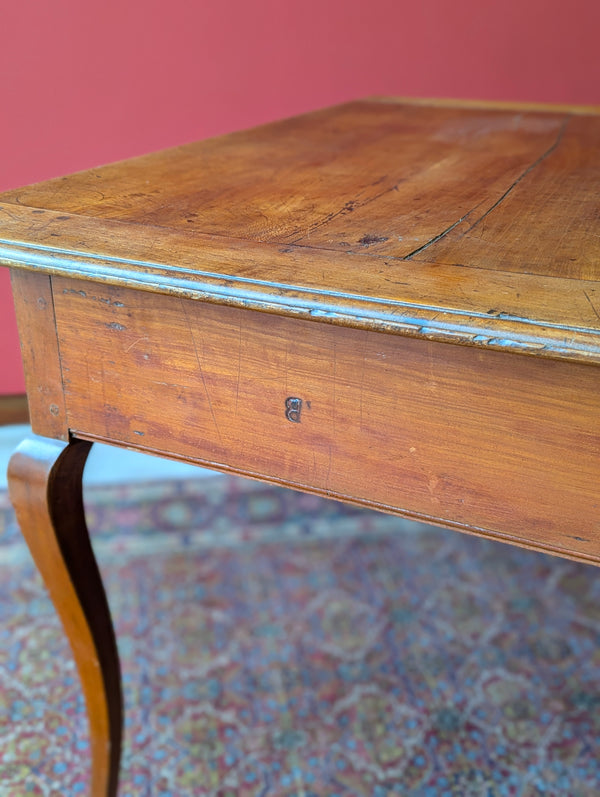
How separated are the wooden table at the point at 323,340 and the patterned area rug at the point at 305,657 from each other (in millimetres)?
418

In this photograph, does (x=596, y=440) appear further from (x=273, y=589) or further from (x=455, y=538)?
(x=455, y=538)

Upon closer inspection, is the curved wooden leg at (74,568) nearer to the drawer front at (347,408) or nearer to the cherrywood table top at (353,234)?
the drawer front at (347,408)

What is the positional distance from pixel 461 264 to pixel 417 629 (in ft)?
3.00

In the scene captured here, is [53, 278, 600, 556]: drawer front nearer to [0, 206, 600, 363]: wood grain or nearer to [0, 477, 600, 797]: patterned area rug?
[0, 206, 600, 363]: wood grain

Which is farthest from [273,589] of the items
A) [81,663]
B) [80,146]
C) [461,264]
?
[461,264]

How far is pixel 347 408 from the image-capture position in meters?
0.57

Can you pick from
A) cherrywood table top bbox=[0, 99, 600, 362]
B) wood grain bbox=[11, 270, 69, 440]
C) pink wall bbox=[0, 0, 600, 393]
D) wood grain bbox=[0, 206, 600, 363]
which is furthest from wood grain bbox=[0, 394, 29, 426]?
wood grain bbox=[0, 206, 600, 363]

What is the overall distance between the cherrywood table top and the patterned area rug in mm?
742

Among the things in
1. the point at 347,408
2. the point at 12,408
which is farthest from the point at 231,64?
the point at 347,408

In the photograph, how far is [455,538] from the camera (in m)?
1.57

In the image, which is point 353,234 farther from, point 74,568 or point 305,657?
point 305,657

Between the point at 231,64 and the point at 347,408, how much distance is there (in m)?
1.16

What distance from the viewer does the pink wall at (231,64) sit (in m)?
1.45

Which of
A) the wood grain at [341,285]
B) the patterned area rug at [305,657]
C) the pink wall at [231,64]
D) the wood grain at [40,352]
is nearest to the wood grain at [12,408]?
the pink wall at [231,64]
